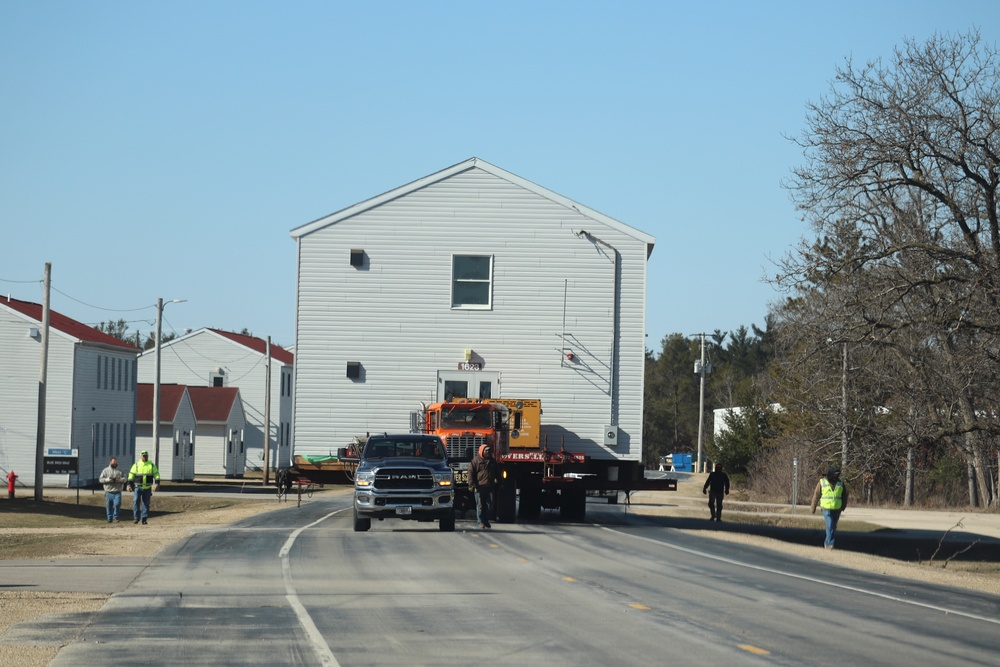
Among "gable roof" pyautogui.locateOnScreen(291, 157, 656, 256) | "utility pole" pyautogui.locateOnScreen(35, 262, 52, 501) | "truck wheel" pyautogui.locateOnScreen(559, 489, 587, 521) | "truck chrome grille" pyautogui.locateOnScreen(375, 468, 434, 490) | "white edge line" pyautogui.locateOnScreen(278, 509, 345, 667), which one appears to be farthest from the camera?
"utility pole" pyautogui.locateOnScreen(35, 262, 52, 501)

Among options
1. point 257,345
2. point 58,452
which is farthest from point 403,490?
point 257,345

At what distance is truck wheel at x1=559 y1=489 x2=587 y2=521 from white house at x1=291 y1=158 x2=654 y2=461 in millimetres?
2169

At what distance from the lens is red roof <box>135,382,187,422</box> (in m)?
70.2

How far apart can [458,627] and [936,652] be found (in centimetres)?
447

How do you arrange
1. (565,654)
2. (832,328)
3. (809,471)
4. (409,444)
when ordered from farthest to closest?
(809,471)
(832,328)
(409,444)
(565,654)

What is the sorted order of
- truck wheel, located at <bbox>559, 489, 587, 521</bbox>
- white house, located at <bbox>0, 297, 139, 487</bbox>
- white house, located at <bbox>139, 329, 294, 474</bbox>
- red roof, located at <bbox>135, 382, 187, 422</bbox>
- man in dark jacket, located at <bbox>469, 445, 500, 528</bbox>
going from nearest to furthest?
man in dark jacket, located at <bbox>469, 445, 500, 528</bbox>
truck wheel, located at <bbox>559, 489, 587, 521</bbox>
white house, located at <bbox>0, 297, 139, 487</bbox>
red roof, located at <bbox>135, 382, 187, 422</bbox>
white house, located at <bbox>139, 329, 294, 474</bbox>

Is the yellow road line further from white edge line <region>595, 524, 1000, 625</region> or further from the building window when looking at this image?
the building window

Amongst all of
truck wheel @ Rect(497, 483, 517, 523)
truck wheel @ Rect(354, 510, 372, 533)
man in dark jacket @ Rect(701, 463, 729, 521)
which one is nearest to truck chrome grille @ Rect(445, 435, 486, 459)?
truck wheel @ Rect(497, 483, 517, 523)

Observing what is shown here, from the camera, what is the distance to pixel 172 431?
70312 millimetres

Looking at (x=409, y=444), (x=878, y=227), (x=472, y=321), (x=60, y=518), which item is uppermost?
(x=878, y=227)

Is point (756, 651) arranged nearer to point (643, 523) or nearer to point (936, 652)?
point (936, 652)

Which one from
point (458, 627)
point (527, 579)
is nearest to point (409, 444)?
point (527, 579)

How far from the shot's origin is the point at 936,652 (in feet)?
38.4

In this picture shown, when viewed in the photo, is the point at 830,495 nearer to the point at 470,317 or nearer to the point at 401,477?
the point at 401,477
